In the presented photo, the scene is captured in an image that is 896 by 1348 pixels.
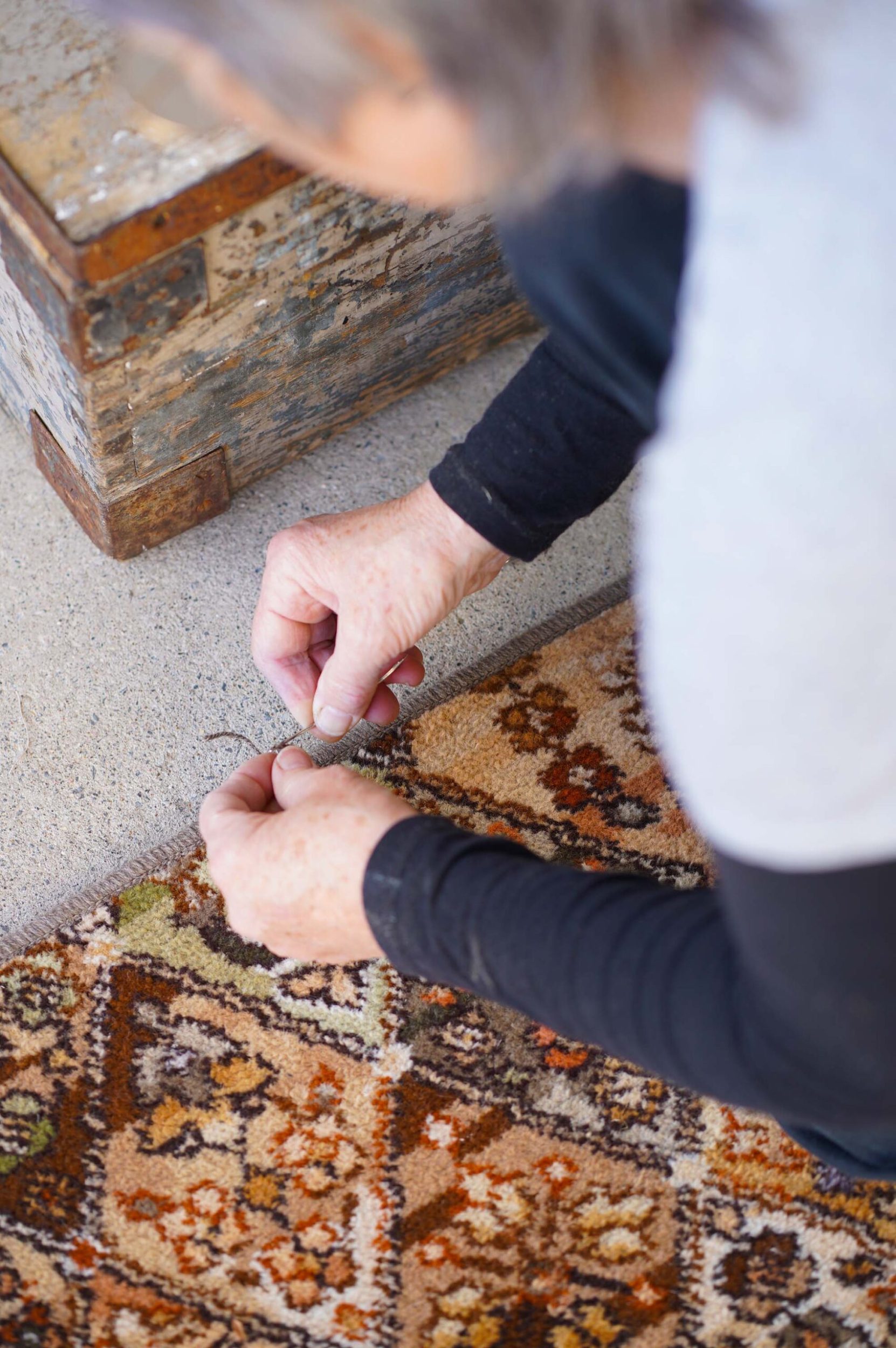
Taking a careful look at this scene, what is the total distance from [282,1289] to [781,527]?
2.52 ft

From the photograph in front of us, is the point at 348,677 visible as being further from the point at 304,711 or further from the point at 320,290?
the point at 320,290

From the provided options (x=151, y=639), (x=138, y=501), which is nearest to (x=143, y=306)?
(x=138, y=501)

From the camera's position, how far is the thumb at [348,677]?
0.97 meters

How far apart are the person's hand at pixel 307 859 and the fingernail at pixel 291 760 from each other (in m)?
0.03

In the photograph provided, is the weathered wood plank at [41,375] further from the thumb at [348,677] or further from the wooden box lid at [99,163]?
the thumb at [348,677]

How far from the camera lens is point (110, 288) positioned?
0.88m

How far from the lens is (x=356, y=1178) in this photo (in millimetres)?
983

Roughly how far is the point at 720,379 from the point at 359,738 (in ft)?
2.49

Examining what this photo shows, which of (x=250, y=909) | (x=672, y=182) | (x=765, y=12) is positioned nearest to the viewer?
(x=765, y=12)

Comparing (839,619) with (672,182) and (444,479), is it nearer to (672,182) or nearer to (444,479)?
(672,182)

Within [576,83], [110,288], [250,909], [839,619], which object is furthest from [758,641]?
[110,288]

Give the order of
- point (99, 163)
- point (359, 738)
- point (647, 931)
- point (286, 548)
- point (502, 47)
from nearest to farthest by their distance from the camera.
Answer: point (502, 47)
point (647, 931)
point (99, 163)
point (286, 548)
point (359, 738)

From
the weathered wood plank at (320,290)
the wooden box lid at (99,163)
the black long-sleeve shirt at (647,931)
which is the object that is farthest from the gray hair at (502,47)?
the weathered wood plank at (320,290)

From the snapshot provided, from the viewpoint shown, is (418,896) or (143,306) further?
(143,306)
